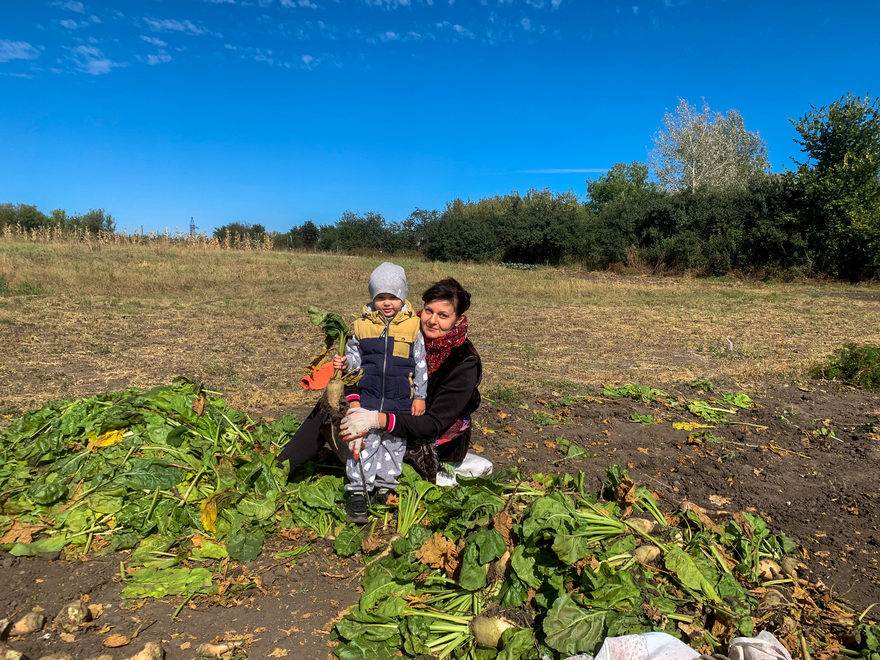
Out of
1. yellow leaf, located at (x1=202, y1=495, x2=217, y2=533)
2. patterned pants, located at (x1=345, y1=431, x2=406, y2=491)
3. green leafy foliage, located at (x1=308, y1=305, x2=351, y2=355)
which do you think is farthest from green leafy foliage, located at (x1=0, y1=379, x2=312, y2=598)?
green leafy foliage, located at (x1=308, y1=305, x2=351, y2=355)

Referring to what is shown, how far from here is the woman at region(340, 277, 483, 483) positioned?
3.02m

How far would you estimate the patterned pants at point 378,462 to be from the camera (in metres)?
3.01

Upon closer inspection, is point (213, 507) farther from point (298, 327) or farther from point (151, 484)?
point (298, 327)

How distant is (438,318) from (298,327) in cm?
783

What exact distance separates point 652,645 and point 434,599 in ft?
2.93

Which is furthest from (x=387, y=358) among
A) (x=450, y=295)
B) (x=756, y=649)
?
(x=756, y=649)

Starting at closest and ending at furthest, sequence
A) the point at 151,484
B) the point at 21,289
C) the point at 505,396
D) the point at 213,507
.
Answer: the point at 213,507 → the point at 151,484 → the point at 505,396 → the point at 21,289

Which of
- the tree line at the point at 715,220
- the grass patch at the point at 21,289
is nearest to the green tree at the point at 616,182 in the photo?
the tree line at the point at 715,220

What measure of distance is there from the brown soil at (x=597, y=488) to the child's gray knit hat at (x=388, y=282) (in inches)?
53.5

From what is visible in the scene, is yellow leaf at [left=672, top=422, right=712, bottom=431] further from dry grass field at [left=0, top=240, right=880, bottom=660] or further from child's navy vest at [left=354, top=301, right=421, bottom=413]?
child's navy vest at [left=354, top=301, right=421, bottom=413]

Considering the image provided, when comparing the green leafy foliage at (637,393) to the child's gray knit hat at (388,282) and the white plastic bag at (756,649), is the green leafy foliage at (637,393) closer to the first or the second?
the child's gray knit hat at (388,282)

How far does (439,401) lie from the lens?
310 cm

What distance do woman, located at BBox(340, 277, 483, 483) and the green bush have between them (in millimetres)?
5437

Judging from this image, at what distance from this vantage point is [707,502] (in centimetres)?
363
